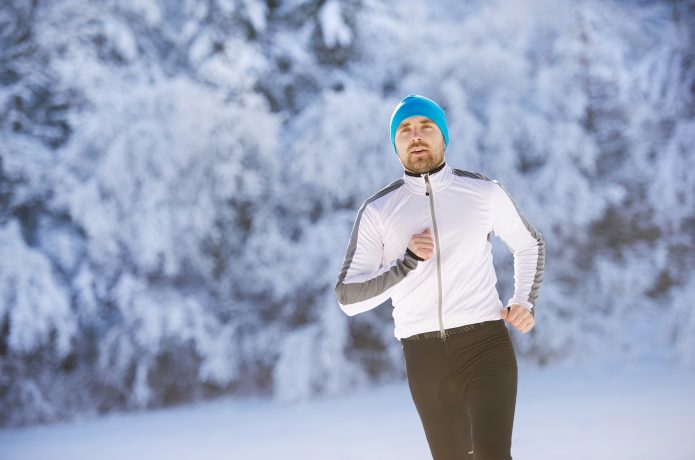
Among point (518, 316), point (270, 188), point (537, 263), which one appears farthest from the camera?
point (270, 188)

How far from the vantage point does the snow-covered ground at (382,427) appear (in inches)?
133

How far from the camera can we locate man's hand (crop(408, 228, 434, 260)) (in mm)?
1544

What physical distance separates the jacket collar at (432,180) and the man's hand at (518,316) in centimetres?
30

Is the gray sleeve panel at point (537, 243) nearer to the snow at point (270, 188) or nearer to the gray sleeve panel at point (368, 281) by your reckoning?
the gray sleeve panel at point (368, 281)

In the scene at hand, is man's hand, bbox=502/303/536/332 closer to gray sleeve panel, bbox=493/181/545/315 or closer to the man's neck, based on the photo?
gray sleeve panel, bbox=493/181/545/315

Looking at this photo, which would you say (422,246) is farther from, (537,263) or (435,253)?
(537,263)

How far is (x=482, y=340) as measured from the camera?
5.35ft

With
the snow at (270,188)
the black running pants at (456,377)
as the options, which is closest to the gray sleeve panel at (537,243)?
the black running pants at (456,377)

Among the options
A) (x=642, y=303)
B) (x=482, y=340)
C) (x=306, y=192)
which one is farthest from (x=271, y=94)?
(x=482, y=340)

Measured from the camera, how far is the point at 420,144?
5.50 feet

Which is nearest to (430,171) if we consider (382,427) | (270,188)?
(382,427)

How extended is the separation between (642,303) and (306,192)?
2726 mm

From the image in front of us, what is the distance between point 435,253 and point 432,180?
0.17 metres

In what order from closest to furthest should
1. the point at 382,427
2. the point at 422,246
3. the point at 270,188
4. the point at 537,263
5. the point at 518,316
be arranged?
the point at 422,246 → the point at 518,316 → the point at 537,263 → the point at 382,427 → the point at 270,188
